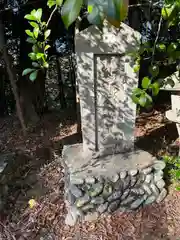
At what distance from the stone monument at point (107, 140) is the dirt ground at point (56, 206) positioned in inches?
3.3

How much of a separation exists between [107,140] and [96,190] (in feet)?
1.32

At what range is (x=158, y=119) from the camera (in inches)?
132

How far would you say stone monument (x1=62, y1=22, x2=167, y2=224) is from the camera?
1.75m

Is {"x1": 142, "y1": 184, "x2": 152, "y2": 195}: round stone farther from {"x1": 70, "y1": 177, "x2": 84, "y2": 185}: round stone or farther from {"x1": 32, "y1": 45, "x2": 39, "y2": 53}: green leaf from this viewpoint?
{"x1": 32, "y1": 45, "x2": 39, "y2": 53}: green leaf

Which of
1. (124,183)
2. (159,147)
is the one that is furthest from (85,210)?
(159,147)

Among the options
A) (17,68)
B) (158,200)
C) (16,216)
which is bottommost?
(16,216)

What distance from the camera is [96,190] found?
6.02ft

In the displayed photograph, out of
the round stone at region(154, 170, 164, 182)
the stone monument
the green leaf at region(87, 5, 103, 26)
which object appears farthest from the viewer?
the round stone at region(154, 170, 164, 182)

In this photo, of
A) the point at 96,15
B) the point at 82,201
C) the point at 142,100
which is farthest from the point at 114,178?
the point at 96,15

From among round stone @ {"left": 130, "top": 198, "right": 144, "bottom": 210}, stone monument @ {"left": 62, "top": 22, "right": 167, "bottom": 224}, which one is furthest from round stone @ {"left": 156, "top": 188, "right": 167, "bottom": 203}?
round stone @ {"left": 130, "top": 198, "right": 144, "bottom": 210}

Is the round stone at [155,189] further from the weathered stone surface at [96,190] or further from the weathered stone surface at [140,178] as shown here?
the weathered stone surface at [96,190]

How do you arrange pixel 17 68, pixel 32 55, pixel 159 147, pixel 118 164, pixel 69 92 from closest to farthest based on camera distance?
pixel 32 55 < pixel 118 164 < pixel 159 147 < pixel 17 68 < pixel 69 92

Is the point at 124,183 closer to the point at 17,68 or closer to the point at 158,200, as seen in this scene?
the point at 158,200

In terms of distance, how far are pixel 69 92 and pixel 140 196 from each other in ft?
8.95
